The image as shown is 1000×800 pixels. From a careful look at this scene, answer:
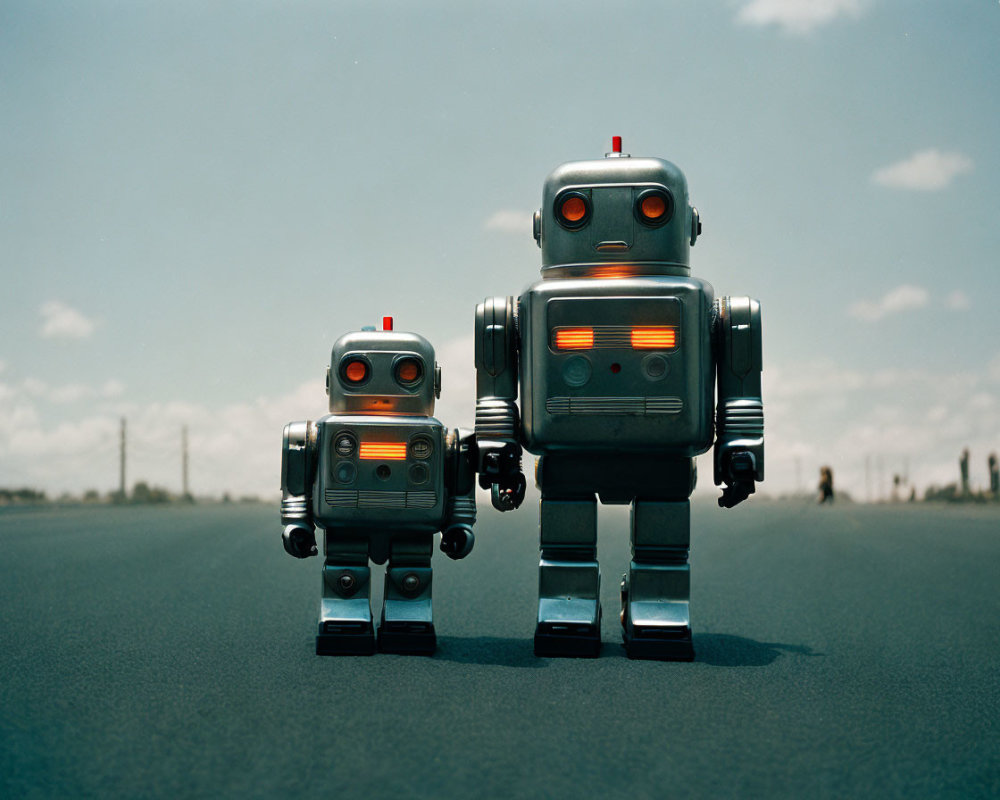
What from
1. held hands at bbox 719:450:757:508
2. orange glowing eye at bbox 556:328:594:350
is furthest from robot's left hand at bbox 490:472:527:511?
held hands at bbox 719:450:757:508

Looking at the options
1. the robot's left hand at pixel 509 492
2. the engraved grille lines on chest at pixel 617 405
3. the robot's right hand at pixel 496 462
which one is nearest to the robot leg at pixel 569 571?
the robot's left hand at pixel 509 492

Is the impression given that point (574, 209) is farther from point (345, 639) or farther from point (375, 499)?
point (345, 639)

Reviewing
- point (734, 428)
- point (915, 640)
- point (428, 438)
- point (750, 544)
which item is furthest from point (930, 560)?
point (428, 438)

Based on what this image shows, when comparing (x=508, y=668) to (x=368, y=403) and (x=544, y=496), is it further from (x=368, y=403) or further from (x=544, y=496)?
(x=368, y=403)

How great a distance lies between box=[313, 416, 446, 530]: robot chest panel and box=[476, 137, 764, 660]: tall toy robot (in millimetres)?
323

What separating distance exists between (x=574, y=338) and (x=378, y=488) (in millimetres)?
1375

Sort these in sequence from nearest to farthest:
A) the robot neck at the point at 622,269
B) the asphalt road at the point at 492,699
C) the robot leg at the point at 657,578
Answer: the asphalt road at the point at 492,699 < the robot leg at the point at 657,578 < the robot neck at the point at 622,269

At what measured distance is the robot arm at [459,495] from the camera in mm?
7035

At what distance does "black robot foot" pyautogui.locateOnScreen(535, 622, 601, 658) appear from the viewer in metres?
6.74

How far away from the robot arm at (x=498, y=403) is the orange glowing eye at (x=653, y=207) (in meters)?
0.92

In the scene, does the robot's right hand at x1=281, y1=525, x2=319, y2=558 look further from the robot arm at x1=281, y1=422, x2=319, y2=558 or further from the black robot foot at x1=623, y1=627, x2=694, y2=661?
the black robot foot at x1=623, y1=627, x2=694, y2=661

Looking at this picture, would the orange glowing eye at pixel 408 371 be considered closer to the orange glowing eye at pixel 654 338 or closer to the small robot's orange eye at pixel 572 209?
the small robot's orange eye at pixel 572 209

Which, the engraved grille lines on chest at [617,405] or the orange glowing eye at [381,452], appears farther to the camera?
the orange glowing eye at [381,452]

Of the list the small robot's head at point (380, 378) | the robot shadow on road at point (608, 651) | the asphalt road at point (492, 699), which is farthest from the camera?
the small robot's head at point (380, 378)
